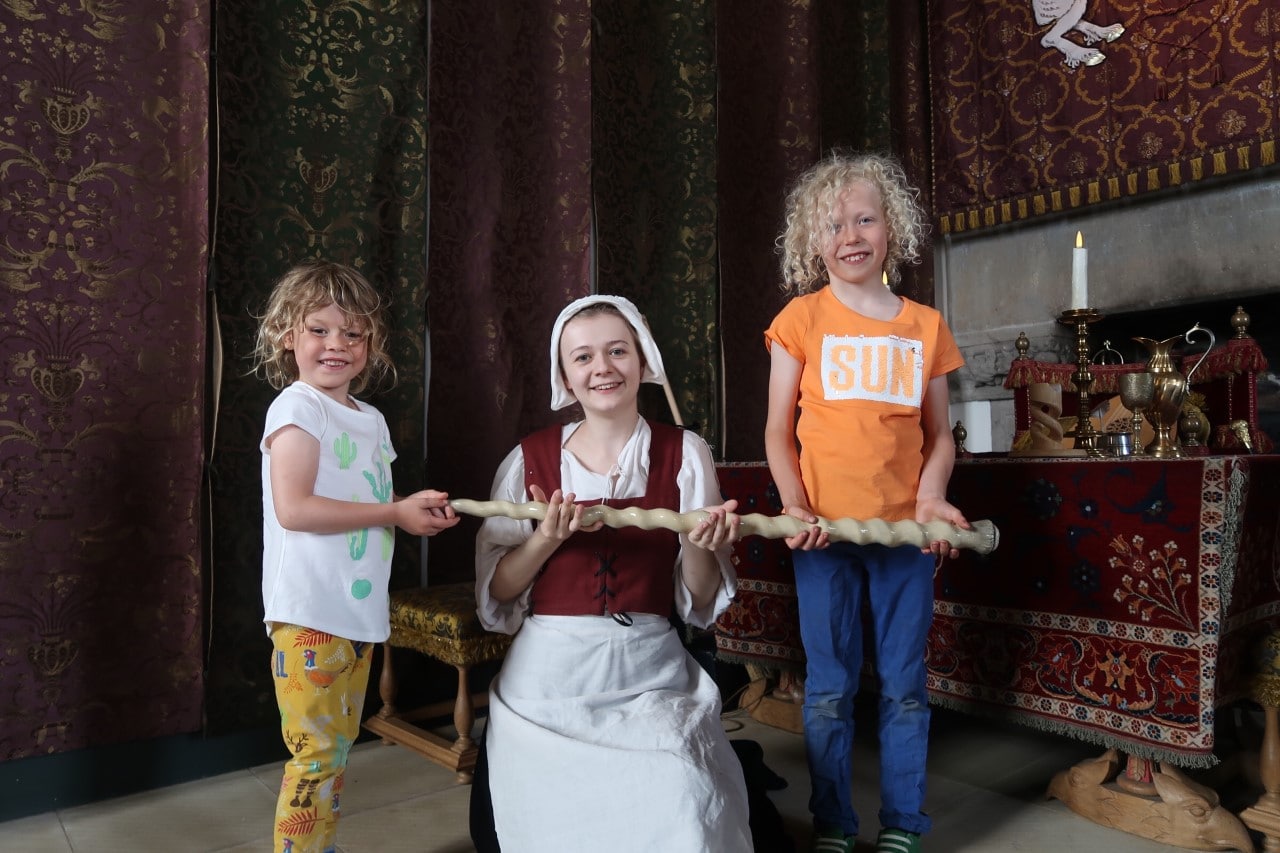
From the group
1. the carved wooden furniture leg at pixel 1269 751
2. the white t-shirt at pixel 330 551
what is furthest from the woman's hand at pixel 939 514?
the white t-shirt at pixel 330 551

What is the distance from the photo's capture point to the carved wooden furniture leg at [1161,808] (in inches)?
67.1

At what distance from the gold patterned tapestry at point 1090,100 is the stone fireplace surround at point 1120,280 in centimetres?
16

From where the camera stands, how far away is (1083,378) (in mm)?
2131

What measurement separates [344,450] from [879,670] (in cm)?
110

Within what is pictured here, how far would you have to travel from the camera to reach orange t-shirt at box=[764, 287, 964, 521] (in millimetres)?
1579

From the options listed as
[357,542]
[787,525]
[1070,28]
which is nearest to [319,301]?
[357,542]

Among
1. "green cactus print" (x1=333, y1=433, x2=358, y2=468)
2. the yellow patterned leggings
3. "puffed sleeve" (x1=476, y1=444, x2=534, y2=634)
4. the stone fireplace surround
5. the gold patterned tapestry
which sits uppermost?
the gold patterned tapestry

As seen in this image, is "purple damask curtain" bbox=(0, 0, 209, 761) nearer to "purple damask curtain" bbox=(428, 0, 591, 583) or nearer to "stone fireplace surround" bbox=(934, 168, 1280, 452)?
"purple damask curtain" bbox=(428, 0, 591, 583)

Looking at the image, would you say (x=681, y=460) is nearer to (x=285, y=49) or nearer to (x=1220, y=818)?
(x=1220, y=818)

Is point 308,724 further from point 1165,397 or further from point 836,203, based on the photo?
point 1165,397

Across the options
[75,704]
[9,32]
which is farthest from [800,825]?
[9,32]

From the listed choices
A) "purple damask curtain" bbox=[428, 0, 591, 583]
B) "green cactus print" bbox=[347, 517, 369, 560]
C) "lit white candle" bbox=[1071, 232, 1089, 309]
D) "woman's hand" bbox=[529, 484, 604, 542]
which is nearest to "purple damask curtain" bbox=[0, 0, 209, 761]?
"purple damask curtain" bbox=[428, 0, 591, 583]

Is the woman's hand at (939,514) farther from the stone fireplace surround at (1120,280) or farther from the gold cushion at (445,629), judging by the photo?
the stone fireplace surround at (1120,280)

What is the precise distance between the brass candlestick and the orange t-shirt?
1.57 ft
